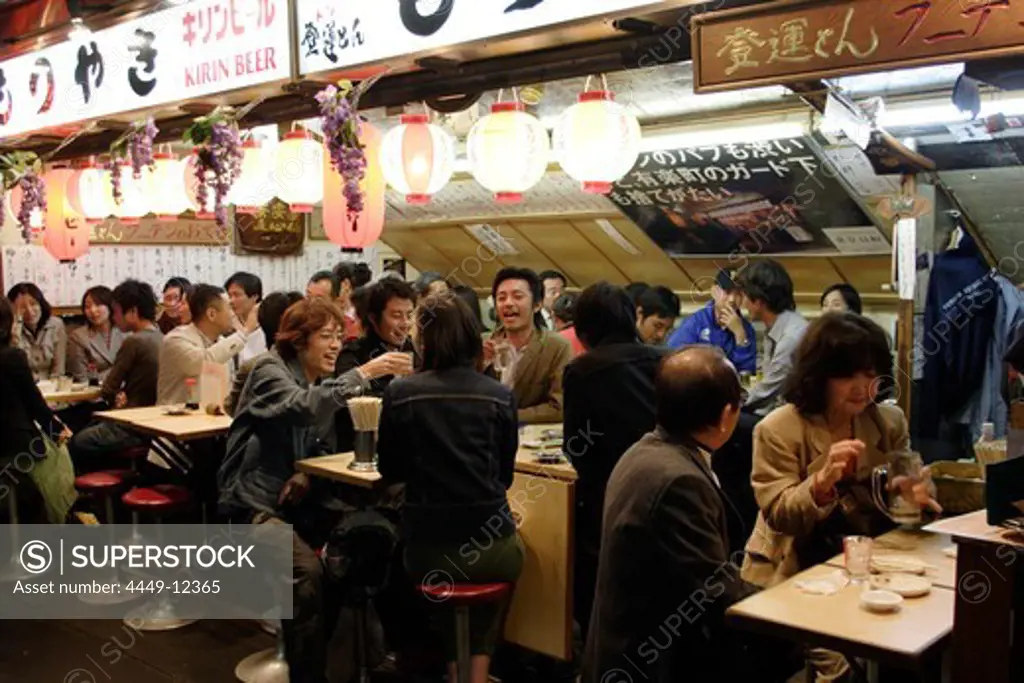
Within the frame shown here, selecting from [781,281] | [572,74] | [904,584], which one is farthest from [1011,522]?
[781,281]

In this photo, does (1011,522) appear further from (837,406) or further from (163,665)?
(163,665)

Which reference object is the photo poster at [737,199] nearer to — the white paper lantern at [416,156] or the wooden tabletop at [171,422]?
the white paper lantern at [416,156]

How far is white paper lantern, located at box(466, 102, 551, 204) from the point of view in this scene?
5.78 meters

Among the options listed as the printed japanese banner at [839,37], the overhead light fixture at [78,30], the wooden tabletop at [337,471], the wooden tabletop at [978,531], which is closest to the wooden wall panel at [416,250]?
the overhead light fixture at [78,30]

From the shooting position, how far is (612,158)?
5.56 metres

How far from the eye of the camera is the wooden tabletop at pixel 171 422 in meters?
6.37

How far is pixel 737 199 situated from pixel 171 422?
5.64 meters

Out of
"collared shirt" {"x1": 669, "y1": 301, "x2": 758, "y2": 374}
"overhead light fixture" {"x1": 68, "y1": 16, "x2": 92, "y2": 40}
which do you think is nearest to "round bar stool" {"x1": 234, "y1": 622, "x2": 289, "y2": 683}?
"collared shirt" {"x1": 669, "y1": 301, "x2": 758, "y2": 374}

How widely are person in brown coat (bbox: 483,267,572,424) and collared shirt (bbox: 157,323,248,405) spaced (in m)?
2.18

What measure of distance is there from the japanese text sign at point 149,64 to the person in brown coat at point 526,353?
2.07 meters

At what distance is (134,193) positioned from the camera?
8.73m

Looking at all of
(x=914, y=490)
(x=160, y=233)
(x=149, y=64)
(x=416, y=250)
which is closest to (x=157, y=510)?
(x=149, y=64)

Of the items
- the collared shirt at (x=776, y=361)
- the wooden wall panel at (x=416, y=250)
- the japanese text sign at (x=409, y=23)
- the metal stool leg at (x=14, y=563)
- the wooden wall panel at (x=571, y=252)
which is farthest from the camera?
the wooden wall panel at (x=416, y=250)

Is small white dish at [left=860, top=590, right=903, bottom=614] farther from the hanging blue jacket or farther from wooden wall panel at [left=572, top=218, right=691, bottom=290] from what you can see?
wooden wall panel at [left=572, top=218, right=691, bottom=290]
